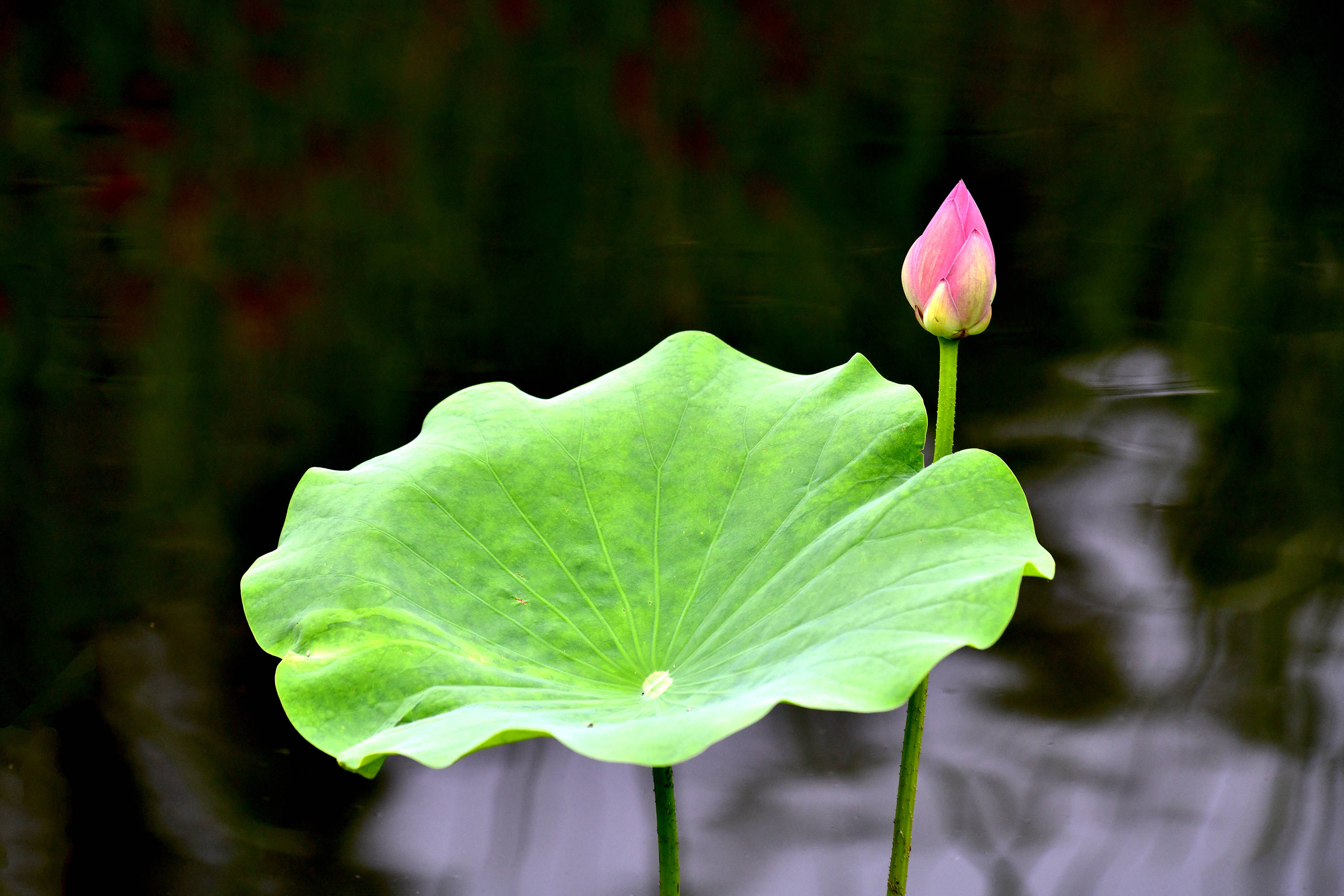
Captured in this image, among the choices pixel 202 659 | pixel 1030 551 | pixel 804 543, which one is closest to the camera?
pixel 1030 551

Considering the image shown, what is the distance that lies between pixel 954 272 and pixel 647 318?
0.94m

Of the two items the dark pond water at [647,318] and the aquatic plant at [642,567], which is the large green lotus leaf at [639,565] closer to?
the aquatic plant at [642,567]

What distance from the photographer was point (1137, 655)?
58.5 inches

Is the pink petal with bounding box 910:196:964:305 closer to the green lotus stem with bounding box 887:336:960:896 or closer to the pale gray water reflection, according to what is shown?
the green lotus stem with bounding box 887:336:960:896

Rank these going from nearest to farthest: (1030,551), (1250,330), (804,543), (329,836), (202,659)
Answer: (1030,551) → (804,543) → (329,836) → (202,659) → (1250,330)

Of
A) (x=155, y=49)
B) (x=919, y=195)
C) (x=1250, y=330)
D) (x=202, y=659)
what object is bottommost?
(x=202, y=659)

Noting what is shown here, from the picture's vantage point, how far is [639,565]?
865mm

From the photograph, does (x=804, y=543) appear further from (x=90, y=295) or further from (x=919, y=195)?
(x=90, y=295)

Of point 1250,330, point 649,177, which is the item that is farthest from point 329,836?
point 1250,330

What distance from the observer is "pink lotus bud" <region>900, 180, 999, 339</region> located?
0.78 metres

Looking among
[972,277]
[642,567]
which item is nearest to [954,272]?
[972,277]

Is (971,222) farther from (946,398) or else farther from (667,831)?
(667,831)

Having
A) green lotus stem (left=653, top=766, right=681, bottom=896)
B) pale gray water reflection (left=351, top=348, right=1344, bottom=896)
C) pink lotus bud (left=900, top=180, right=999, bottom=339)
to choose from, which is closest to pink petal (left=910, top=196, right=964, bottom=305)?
pink lotus bud (left=900, top=180, right=999, bottom=339)

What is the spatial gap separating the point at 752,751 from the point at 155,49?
1.37 metres
